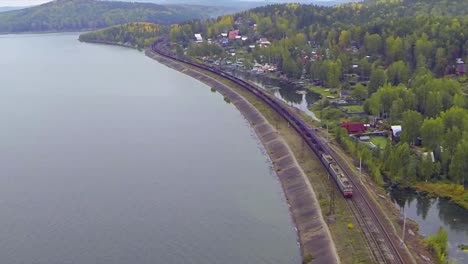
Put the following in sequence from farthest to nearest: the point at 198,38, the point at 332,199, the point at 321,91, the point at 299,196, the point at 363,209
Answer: the point at 198,38 → the point at 321,91 → the point at 299,196 → the point at 332,199 → the point at 363,209

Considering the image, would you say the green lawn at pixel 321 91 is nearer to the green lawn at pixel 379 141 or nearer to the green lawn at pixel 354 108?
the green lawn at pixel 354 108

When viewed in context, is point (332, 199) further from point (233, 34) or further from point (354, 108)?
point (233, 34)

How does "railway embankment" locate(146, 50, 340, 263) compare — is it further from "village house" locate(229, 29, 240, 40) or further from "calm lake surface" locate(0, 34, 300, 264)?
"village house" locate(229, 29, 240, 40)

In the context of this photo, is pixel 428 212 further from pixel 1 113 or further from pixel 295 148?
pixel 1 113

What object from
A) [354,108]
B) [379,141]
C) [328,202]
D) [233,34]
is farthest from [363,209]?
[233,34]

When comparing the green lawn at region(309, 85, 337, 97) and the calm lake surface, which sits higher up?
the green lawn at region(309, 85, 337, 97)

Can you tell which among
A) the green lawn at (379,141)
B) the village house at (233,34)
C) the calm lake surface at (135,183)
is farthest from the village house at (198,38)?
the green lawn at (379,141)

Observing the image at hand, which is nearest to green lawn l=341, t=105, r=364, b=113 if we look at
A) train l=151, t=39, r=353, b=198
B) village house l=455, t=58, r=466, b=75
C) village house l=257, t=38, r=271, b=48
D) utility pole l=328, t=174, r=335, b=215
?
train l=151, t=39, r=353, b=198
